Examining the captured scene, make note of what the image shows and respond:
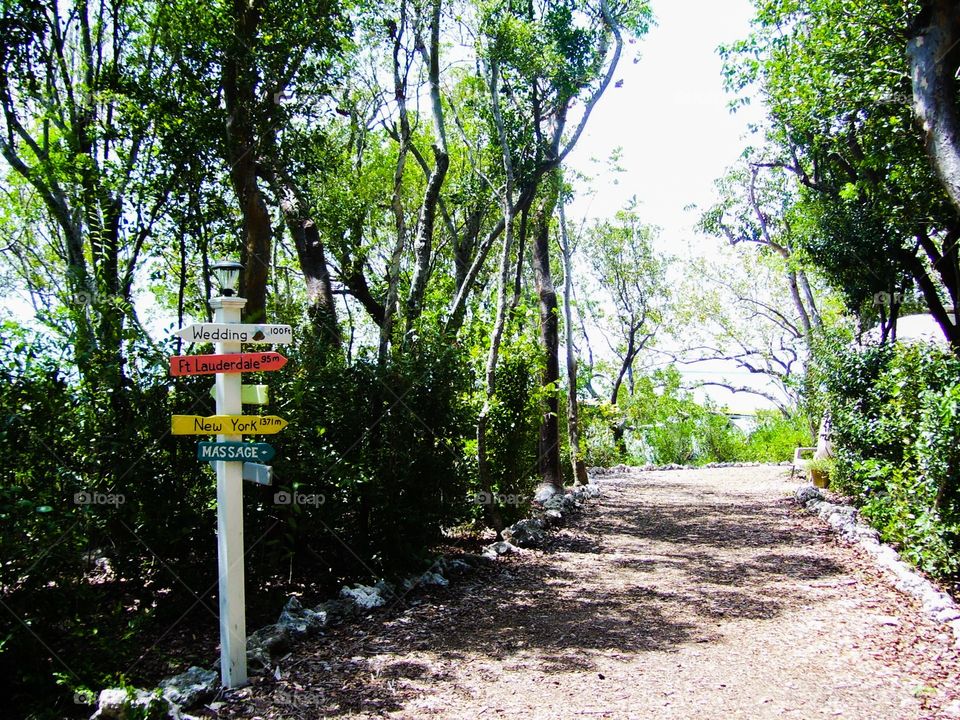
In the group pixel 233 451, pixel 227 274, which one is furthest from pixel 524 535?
pixel 227 274

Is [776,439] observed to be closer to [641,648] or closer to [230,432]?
[641,648]

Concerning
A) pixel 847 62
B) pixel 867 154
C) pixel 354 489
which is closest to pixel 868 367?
pixel 867 154

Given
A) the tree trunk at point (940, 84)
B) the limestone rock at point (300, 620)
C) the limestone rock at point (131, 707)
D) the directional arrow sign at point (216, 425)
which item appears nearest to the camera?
the limestone rock at point (131, 707)

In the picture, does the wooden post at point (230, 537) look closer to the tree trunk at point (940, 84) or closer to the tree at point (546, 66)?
the tree at point (546, 66)

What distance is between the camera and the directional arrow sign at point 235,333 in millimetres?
3938

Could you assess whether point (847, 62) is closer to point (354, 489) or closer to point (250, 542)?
point (354, 489)

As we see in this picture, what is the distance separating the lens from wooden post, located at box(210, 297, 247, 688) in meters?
3.81

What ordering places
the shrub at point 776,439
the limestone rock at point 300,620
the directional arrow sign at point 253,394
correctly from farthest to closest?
the shrub at point 776,439, the limestone rock at point 300,620, the directional arrow sign at point 253,394

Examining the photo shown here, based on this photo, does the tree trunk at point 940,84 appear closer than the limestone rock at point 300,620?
No

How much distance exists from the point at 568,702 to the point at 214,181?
6013mm

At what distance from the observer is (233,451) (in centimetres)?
390

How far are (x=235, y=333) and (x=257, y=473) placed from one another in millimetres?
803

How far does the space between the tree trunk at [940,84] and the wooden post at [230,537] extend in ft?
22.1

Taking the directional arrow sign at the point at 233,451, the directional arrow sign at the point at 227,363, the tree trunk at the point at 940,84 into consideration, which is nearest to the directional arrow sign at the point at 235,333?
the directional arrow sign at the point at 227,363
